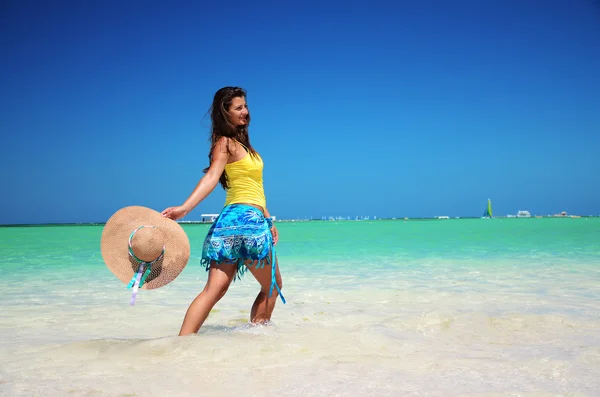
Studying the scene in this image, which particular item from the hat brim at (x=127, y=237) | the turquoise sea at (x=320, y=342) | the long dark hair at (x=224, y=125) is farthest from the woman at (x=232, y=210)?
the turquoise sea at (x=320, y=342)

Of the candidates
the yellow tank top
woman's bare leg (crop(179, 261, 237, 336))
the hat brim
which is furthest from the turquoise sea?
the yellow tank top

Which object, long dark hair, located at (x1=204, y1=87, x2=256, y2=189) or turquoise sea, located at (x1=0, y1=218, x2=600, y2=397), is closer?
turquoise sea, located at (x1=0, y1=218, x2=600, y2=397)

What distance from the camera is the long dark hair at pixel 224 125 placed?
3201mm

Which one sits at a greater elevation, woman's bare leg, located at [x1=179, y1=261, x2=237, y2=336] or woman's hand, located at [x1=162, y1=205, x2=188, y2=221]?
woman's hand, located at [x1=162, y1=205, x2=188, y2=221]

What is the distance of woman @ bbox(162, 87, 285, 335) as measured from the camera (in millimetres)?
3100

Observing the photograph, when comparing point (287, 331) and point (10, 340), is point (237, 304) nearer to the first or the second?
point (287, 331)

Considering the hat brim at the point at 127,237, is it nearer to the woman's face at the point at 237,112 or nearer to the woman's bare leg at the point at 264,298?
the woman's bare leg at the point at 264,298

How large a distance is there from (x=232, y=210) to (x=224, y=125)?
554 mm

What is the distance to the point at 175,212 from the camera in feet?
9.52

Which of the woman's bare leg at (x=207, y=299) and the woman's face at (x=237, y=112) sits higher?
the woman's face at (x=237, y=112)

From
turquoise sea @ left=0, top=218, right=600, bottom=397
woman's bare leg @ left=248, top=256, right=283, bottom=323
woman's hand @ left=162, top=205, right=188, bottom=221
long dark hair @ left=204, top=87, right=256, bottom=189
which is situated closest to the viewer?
turquoise sea @ left=0, top=218, right=600, bottom=397

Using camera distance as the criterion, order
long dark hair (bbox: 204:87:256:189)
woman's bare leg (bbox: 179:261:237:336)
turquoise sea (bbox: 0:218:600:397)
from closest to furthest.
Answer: turquoise sea (bbox: 0:218:600:397) → woman's bare leg (bbox: 179:261:237:336) → long dark hair (bbox: 204:87:256:189)

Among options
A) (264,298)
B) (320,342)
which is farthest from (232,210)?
(320,342)

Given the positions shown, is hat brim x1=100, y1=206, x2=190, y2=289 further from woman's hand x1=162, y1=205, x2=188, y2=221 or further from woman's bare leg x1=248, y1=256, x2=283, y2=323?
woman's bare leg x1=248, y1=256, x2=283, y2=323
